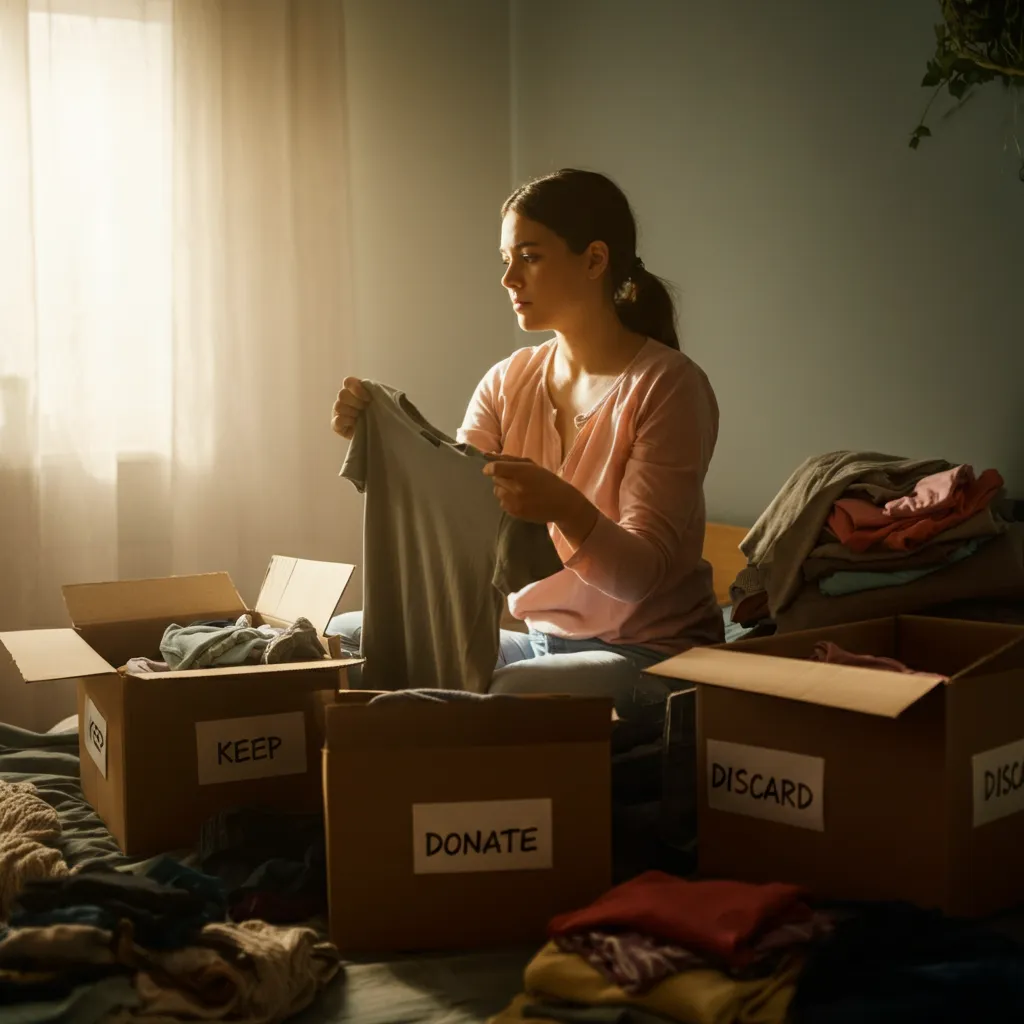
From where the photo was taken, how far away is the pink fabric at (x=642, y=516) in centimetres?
166

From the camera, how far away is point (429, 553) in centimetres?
169

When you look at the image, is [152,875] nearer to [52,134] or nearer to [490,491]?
[490,491]

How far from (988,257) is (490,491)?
3.38ft

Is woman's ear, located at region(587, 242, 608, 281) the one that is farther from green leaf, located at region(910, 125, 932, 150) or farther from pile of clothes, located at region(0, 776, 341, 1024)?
pile of clothes, located at region(0, 776, 341, 1024)

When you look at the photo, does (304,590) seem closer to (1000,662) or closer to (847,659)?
(847,659)

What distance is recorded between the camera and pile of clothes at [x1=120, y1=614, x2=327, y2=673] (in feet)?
5.27

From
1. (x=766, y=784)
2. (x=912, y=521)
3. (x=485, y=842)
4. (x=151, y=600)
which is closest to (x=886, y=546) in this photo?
(x=912, y=521)

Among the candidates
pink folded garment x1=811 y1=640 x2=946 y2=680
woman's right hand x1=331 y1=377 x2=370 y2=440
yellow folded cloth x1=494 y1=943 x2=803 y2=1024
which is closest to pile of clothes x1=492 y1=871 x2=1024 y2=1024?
yellow folded cloth x1=494 y1=943 x2=803 y2=1024

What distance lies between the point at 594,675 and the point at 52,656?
0.72 meters

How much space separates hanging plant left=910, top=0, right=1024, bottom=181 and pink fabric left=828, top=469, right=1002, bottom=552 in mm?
577

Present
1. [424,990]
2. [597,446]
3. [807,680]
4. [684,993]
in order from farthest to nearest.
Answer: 1. [597,446]
2. [807,680]
3. [424,990]
4. [684,993]

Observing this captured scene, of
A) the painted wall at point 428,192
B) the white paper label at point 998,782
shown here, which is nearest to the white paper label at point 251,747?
the white paper label at point 998,782

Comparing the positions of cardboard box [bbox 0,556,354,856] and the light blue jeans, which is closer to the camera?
cardboard box [bbox 0,556,354,856]

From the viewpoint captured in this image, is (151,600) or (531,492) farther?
(151,600)
